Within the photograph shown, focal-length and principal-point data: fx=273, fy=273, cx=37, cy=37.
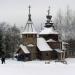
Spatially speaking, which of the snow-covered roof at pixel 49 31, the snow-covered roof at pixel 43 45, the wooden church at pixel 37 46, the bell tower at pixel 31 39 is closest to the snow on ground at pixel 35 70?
the wooden church at pixel 37 46

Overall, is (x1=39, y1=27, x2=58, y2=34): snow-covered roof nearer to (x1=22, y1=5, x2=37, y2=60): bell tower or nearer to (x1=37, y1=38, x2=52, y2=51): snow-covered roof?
(x1=37, y1=38, x2=52, y2=51): snow-covered roof

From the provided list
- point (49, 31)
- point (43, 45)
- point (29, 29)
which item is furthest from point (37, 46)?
point (49, 31)

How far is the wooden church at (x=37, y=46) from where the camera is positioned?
200ft

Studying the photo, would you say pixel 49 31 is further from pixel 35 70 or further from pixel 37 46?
pixel 35 70

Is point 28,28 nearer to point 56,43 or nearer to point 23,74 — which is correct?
point 56,43

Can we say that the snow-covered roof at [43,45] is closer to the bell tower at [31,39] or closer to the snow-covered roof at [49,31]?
the bell tower at [31,39]

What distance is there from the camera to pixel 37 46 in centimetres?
6325

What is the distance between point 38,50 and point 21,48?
183 inches

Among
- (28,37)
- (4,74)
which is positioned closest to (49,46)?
(28,37)

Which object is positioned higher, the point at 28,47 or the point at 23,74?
the point at 23,74

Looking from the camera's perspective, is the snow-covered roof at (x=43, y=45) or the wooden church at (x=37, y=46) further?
the snow-covered roof at (x=43, y=45)

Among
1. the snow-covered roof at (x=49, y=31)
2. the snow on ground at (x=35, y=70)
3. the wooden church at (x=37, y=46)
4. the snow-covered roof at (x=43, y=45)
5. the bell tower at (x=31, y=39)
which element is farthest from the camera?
the snow-covered roof at (x=49, y=31)

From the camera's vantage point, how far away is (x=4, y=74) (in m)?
24.5

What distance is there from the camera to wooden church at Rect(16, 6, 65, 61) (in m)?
61.0
